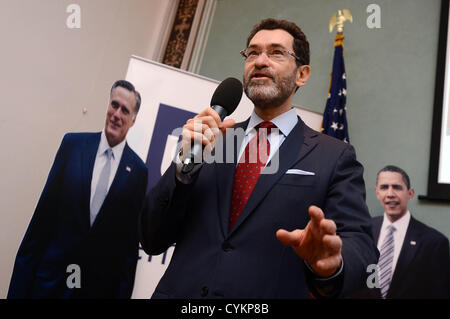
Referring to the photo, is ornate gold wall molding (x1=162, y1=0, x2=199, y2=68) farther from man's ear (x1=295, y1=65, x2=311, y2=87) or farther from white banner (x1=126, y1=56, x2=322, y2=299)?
man's ear (x1=295, y1=65, x2=311, y2=87)

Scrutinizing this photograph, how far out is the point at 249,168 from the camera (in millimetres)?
1257

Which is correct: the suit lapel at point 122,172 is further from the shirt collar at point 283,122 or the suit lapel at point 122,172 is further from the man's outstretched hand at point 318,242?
the man's outstretched hand at point 318,242

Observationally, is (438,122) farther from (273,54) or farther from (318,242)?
(318,242)

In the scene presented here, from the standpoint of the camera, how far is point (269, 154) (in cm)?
127

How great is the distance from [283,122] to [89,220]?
1560mm

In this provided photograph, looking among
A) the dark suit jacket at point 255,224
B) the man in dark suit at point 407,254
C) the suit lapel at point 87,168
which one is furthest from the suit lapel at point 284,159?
the suit lapel at point 87,168

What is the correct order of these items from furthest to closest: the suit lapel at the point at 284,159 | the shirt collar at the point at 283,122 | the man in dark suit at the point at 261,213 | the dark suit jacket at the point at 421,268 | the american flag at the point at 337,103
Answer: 1. the american flag at the point at 337,103
2. the dark suit jacket at the point at 421,268
3. the shirt collar at the point at 283,122
4. the suit lapel at the point at 284,159
5. the man in dark suit at the point at 261,213

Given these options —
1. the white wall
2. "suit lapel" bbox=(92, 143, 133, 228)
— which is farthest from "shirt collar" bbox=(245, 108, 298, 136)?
the white wall

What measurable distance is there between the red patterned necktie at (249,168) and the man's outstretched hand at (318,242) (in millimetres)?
329

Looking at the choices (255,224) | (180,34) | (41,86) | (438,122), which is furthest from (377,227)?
(180,34)

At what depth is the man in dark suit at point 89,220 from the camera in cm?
226

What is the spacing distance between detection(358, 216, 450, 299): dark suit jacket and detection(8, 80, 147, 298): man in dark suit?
1598 millimetres

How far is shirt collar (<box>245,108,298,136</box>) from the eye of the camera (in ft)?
4.40
